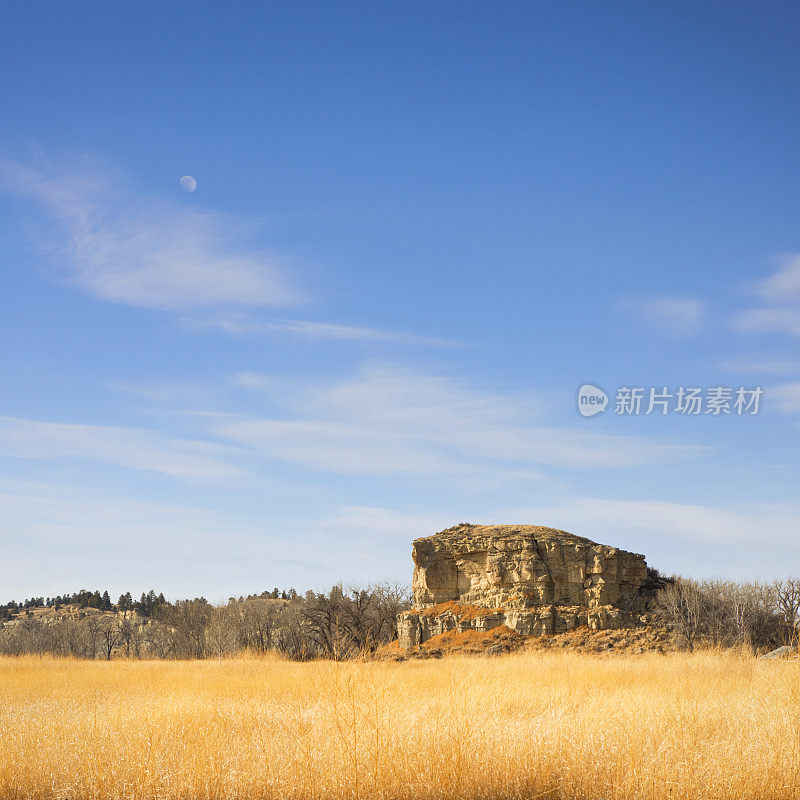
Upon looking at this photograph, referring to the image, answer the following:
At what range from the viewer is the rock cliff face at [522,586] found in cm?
4622

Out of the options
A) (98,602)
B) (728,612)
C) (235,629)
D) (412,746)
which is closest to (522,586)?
(728,612)

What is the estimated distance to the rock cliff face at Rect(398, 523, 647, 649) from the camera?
4622 centimetres

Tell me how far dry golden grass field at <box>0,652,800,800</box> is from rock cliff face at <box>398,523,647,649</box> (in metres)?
34.3

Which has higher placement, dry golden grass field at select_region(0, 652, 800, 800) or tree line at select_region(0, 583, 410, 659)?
dry golden grass field at select_region(0, 652, 800, 800)

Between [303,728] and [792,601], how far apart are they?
45.5 m

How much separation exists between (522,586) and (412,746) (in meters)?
41.5

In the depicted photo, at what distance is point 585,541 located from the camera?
168ft

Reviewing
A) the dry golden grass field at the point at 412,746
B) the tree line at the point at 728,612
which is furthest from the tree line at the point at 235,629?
the dry golden grass field at the point at 412,746

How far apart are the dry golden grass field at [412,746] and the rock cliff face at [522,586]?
113 feet

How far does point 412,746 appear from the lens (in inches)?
318

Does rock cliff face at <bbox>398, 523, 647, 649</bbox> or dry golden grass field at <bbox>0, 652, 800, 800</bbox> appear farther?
rock cliff face at <bbox>398, 523, 647, 649</bbox>

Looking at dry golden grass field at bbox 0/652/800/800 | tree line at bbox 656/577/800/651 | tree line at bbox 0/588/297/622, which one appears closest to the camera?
dry golden grass field at bbox 0/652/800/800

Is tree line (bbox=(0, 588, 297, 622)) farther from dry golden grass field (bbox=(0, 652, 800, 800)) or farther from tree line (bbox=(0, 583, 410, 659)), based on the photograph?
dry golden grass field (bbox=(0, 652, 800, 800))

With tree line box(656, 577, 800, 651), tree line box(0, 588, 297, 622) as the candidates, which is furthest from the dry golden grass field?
tree line box(0, 588, 297, 622)
